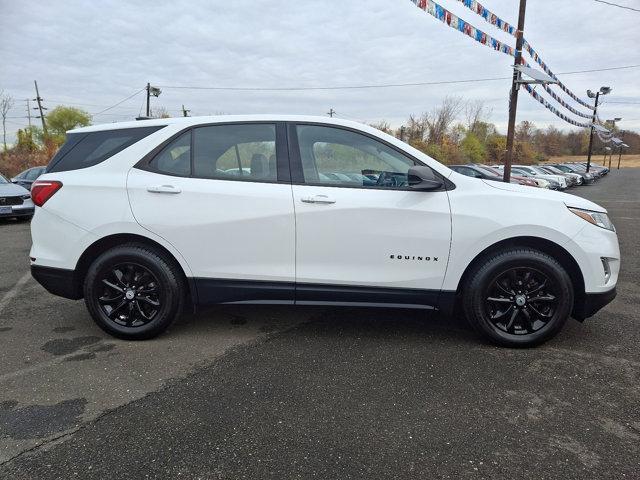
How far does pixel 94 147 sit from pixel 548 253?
12.2ft

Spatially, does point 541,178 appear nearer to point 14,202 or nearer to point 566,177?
point 566,177

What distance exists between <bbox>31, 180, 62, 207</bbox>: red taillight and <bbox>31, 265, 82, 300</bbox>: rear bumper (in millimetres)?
538

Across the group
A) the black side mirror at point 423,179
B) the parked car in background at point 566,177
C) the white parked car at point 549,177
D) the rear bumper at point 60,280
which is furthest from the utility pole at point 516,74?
the rear bumper at point 60,280

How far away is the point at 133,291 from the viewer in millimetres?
3633

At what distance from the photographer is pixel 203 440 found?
2393 millimetres

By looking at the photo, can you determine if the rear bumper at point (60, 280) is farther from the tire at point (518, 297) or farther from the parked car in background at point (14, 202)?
the parked car in background at point (14, 202)

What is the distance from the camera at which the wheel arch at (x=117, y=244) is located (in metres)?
3.60

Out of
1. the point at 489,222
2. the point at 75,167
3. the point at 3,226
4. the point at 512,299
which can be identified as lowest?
the point at 3,226

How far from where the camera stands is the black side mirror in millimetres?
3305

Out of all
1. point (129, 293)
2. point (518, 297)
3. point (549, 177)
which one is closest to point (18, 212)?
point (129, 293)

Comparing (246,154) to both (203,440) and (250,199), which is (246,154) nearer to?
(250,199)

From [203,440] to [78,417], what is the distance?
796mm

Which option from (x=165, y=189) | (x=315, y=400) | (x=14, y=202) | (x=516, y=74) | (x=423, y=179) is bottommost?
(x=315, y=400)

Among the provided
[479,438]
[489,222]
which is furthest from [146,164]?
[479,438]
